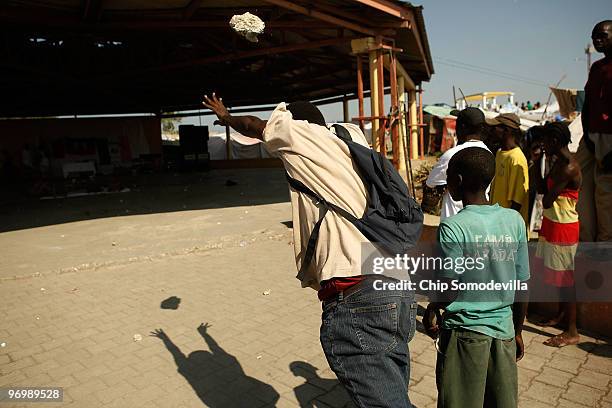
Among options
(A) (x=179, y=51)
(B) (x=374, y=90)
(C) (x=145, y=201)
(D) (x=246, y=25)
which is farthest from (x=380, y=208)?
(A) (x=179, y=51)

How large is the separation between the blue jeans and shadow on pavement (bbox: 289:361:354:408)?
3.87 feet

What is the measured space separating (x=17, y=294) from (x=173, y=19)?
628cm

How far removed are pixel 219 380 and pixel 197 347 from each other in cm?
62

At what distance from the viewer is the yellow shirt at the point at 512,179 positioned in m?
3.90

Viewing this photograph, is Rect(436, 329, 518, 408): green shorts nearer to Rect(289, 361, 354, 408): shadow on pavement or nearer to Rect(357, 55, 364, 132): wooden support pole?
Rect(289, 361, 354, 408): shadow on pavement

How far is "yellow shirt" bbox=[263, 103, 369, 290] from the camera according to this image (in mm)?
1908

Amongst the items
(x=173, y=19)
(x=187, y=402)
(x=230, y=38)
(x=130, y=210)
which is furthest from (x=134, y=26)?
(x=187, y=402)

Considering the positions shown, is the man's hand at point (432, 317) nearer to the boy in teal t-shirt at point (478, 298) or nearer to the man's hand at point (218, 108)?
the boy in teal t-shirt at point (478, 298)

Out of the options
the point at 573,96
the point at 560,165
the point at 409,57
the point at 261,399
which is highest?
the point at 409,57

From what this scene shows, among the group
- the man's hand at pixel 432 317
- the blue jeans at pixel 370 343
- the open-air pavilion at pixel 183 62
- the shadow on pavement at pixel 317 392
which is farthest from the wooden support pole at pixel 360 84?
the blue jeans at pixel 370 343

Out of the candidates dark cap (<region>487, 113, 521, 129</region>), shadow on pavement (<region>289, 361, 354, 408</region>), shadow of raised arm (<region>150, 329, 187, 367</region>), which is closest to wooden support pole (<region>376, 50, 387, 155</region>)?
dark cap (<region>487, 113, 521, 129</region>)

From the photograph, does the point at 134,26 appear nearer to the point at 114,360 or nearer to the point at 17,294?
the point at 17,294

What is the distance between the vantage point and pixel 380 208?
6.33ft

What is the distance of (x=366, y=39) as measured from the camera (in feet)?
29.6
